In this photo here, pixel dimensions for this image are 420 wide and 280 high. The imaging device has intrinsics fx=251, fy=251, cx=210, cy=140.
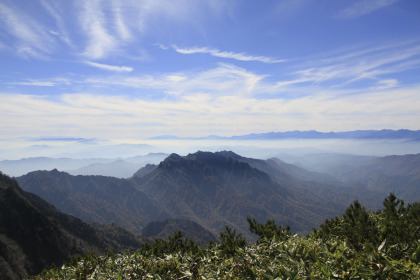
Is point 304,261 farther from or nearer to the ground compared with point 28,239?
farther from the ground

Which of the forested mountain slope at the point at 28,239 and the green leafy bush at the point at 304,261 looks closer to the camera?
the green leafy bush at the point at 304,261

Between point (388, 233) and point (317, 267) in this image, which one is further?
point (388, 233)

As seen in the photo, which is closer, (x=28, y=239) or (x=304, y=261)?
(x=304, y=261)

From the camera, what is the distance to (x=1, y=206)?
16862 centimetres

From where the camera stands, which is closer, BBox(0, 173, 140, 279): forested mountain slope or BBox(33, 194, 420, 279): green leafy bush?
BBox(33, 194, 420, 279): green leafy bush

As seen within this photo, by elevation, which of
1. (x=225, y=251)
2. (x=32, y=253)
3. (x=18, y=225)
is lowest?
(x=32, y=253)

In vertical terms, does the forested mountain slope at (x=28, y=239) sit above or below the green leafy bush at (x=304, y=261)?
below

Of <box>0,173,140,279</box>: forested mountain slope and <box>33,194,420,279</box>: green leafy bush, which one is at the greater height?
<box>33,194,420,279</box>: green leafy bush

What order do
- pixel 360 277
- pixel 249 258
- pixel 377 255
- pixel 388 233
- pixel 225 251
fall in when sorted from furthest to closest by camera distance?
1. pixel 225 251
2. pixel 388 233
3. pixel 249 258
4. pixel 377 255
5. pixel 360 277

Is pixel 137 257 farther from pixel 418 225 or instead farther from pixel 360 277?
pixel 418 225

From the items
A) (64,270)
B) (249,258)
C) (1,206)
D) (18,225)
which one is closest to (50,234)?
(18,225)

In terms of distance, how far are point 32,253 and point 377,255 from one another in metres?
194

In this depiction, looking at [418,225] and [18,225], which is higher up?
[418,225]

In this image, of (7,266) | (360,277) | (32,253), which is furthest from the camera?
(32,253)
